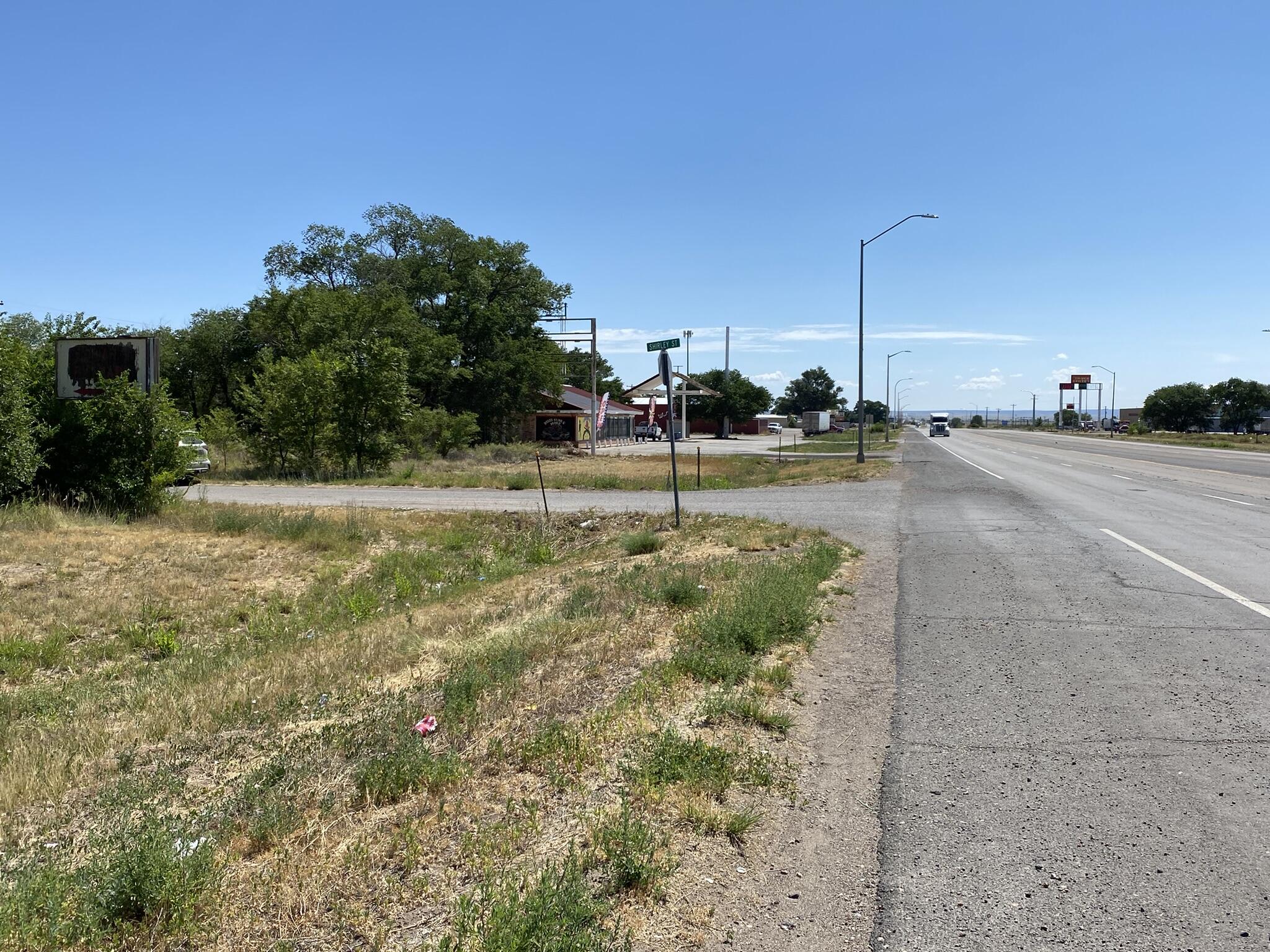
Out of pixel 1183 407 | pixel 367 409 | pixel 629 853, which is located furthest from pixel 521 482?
pixel 1183 407

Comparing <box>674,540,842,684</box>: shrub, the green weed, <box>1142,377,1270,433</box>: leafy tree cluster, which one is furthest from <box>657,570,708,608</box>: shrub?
<box>1142,377,1270,433</box>: leafy tree cluster

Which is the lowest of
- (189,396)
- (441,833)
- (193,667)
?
(193,667)

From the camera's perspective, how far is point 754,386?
377ft

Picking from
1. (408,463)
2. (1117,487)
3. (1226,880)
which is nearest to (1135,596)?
(1226,880)

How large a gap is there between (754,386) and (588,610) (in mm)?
106973

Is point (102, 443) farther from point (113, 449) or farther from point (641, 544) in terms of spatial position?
point (641, 544)

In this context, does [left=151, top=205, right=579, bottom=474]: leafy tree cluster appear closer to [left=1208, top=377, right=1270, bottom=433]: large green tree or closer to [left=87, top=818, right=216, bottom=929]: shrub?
[left=87, top=818, right=216, bottom=929]: shrub

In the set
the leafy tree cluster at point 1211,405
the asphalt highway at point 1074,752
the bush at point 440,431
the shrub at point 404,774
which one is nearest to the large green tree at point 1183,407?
the leafy tree cluster at point 1211,405

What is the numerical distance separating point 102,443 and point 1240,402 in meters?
157

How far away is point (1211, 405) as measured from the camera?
13575 cm

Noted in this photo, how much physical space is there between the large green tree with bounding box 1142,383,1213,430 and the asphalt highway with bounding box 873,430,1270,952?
471 feet

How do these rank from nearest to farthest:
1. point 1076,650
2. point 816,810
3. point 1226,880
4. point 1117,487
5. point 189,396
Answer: point 1226,880, point 816,810, point 1076,650, point 1117,487, point 189,396

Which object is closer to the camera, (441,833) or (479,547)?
(441,833)

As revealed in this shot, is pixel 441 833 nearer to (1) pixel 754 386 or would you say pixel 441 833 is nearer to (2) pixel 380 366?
(2) pixel 380 366
